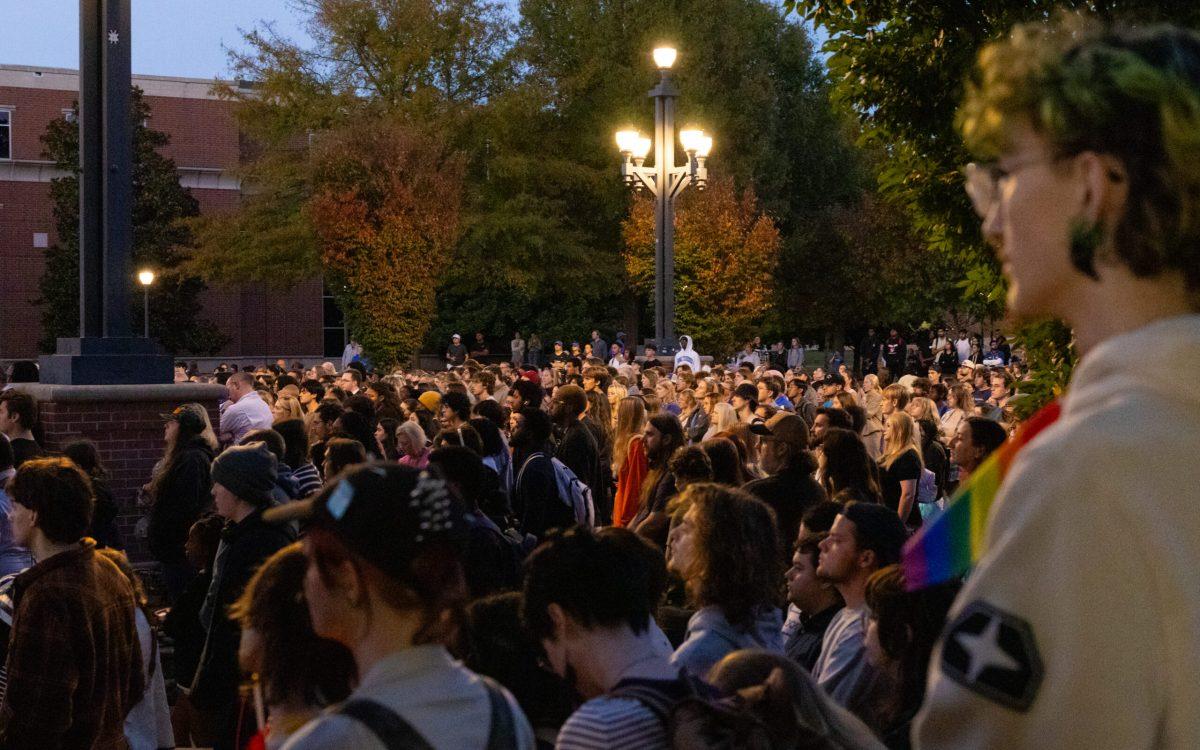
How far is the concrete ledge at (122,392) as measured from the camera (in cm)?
1039

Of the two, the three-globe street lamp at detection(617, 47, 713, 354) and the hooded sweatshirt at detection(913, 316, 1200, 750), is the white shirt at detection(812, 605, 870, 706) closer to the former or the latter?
the hooded sweatshirt at detection(913, 316, 1200, 750)

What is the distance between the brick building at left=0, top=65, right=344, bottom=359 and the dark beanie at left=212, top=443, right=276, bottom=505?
4410 cm

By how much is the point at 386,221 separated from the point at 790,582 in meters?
29.8

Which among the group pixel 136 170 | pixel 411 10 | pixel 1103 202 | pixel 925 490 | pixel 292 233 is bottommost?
pixel 925 490

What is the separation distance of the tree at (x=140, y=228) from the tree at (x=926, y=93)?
39220mm

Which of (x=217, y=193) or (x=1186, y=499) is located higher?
(x=217, y=193)

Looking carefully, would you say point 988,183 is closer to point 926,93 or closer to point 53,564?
point 53,564

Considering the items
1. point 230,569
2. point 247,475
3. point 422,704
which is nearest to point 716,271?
point 247,475

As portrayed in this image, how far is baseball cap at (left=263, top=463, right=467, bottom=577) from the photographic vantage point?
7.04 feet

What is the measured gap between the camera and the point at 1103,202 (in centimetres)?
147

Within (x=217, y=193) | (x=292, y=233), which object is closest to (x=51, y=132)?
(x=217, y=193)

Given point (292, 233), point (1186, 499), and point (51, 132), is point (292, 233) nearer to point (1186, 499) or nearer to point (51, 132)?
point (51, 132)

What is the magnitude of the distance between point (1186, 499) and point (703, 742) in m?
1.49

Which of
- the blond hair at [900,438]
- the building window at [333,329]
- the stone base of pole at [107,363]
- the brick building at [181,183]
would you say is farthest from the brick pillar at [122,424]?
the building window at [333,329]
